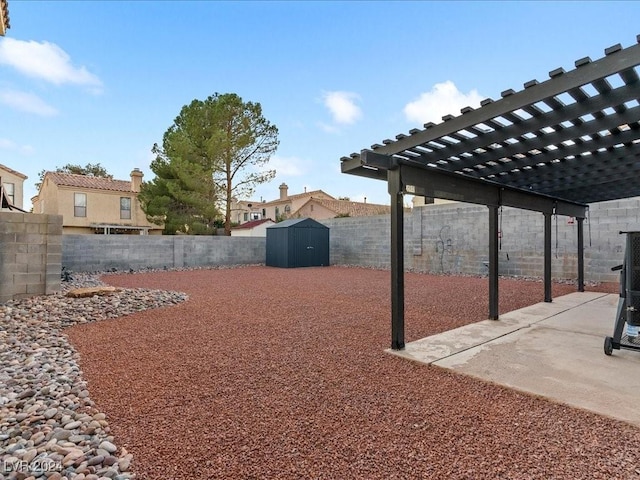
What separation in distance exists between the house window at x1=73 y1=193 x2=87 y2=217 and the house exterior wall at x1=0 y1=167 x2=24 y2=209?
2651 mm

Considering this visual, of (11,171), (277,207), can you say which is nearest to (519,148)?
(11,171)

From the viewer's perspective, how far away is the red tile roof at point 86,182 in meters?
21.0

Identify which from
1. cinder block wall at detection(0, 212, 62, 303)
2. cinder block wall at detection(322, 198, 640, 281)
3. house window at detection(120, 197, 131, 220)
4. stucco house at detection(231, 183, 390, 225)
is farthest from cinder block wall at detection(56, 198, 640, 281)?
house window at detection(120, 197, 131, 220)

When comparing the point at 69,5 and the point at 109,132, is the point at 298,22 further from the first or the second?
the point at 109,132

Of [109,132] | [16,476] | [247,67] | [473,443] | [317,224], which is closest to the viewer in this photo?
[16,476]

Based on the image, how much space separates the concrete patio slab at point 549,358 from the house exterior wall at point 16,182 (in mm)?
24482

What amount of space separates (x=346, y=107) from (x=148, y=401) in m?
15.6

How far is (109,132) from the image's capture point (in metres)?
14.4

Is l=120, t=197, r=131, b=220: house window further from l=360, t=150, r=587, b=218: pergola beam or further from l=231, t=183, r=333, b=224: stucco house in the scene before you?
l=360, t=150, r=587, b=218: pergola beam

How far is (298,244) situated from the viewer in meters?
15.2

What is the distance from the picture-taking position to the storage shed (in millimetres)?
15078

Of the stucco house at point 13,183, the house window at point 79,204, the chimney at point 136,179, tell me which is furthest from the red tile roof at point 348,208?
the stucco house at point 13,183

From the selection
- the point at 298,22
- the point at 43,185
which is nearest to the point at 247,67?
the point at 298,22

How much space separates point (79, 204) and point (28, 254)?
17.5 meters
